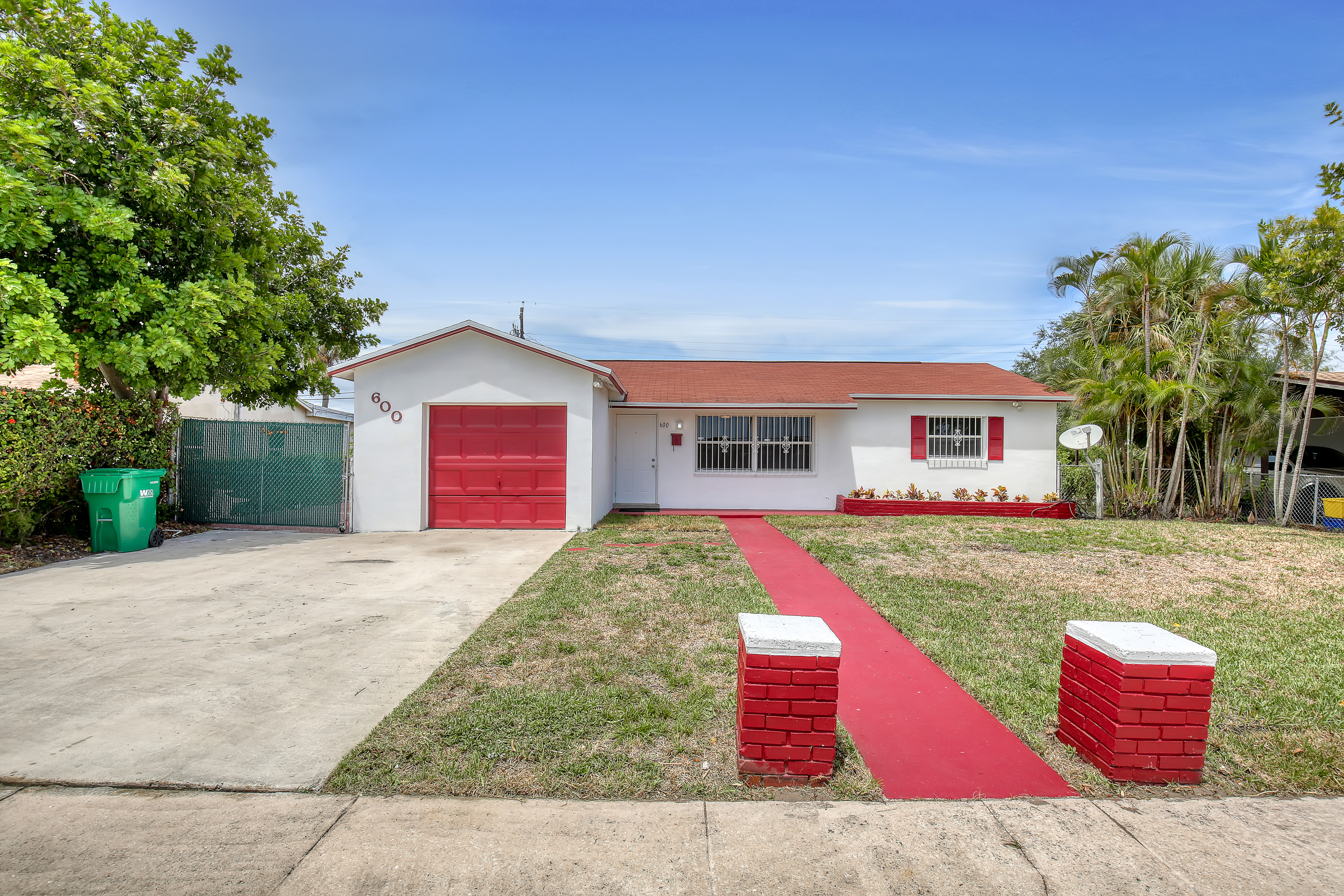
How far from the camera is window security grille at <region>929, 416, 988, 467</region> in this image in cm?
1510

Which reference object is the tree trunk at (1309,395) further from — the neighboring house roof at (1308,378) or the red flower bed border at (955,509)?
the red flower bed border at (955,509)

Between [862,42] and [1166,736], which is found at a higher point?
[862,42]

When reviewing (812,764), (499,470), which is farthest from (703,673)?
(499,470)

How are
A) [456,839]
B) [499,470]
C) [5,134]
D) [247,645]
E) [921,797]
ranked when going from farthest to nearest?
[499,470] < [5,134] < [247,645] < [921,797] < [456,839]

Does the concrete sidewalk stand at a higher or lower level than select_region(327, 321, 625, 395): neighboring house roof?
lower

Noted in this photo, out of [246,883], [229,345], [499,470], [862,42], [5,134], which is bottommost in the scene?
[246,883]

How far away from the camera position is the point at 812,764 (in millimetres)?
3119

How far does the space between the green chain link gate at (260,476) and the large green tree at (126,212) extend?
122cm

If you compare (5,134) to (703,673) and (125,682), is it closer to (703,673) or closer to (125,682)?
(125,682)

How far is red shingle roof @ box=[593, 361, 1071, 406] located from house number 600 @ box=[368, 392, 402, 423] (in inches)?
175

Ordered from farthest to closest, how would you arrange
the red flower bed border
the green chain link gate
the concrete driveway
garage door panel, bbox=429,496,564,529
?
1. the red flower bed border
2. garage door panel, bbox=429,496,564,529
3. the green chain link gate
4. the concrete driveway

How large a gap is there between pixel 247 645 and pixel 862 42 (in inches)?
380

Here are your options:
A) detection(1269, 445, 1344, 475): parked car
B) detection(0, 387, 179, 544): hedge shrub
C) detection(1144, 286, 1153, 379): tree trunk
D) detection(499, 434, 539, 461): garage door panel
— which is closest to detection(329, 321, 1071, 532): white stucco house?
detection(499, 434, 539, 461): garage door panel

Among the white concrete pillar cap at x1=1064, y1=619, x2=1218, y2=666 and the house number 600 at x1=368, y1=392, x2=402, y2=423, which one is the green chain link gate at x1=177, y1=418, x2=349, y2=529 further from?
the white concrete pillar cap at x1=1064, y1=619, x2=1218, y2=666
